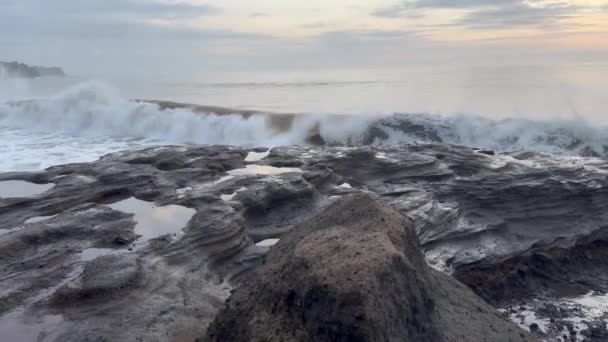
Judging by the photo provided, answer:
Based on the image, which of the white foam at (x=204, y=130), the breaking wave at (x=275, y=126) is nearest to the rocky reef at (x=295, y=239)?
the white foam at (x=204, y=130)

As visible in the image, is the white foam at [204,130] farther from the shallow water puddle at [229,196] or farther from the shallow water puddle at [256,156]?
the shallow water puddle at [229,196]

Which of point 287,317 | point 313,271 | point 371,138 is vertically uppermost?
point 313,271

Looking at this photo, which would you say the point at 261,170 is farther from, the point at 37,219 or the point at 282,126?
the point at 282,126

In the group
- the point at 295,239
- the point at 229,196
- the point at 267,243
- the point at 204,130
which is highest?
the point at 295,239

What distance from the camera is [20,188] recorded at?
840cm

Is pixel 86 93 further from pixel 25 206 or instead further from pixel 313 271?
pixel 313 271

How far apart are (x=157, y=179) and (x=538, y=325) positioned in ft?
18.4

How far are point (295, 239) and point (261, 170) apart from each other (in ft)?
16.2

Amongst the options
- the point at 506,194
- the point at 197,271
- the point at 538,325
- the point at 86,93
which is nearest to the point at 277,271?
the point at 197,271

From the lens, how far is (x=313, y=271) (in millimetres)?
3061

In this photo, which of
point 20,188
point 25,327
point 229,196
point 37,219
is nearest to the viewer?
point 25,327

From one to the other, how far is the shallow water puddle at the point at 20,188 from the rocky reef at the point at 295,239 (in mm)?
53

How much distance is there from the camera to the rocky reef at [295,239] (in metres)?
3.49

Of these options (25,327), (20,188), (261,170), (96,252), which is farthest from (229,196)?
(20,188)
